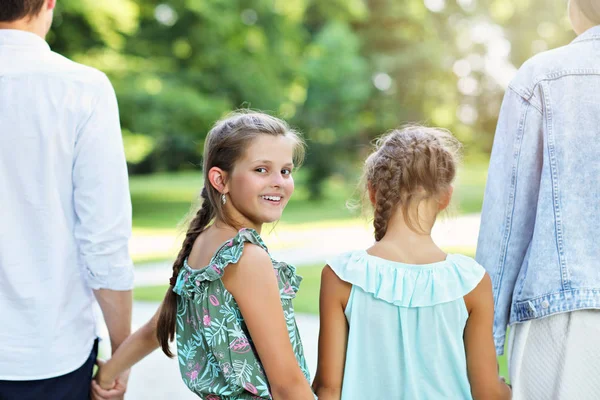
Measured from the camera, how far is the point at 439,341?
2072mm

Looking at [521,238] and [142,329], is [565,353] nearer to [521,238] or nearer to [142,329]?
[521,238]

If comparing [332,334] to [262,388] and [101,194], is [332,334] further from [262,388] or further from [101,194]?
[101,194]

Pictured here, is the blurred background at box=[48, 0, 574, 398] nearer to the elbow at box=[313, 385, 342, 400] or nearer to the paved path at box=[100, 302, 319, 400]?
the paved path at box=[100, 302, 319, 400]

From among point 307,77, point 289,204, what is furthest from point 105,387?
point 307,77

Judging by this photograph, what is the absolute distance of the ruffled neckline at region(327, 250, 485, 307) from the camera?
6.76ft

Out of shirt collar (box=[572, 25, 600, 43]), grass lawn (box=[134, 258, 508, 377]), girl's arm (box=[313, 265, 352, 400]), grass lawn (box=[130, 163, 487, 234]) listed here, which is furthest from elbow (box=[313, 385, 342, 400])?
grass lawn (box=[130, 163, 487, 234])

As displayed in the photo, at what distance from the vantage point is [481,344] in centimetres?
211

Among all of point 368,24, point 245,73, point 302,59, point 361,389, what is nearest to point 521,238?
point 361,389

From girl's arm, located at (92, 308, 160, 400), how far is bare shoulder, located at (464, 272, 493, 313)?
92cm

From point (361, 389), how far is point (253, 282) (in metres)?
0.49

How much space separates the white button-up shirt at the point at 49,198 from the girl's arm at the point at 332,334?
626mm

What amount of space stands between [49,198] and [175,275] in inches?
16.0

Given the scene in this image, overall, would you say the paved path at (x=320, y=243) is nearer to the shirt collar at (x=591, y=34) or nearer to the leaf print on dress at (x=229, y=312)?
the shirt collar at (x=591, y=34)

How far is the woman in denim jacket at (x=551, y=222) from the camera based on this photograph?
2.12 m
